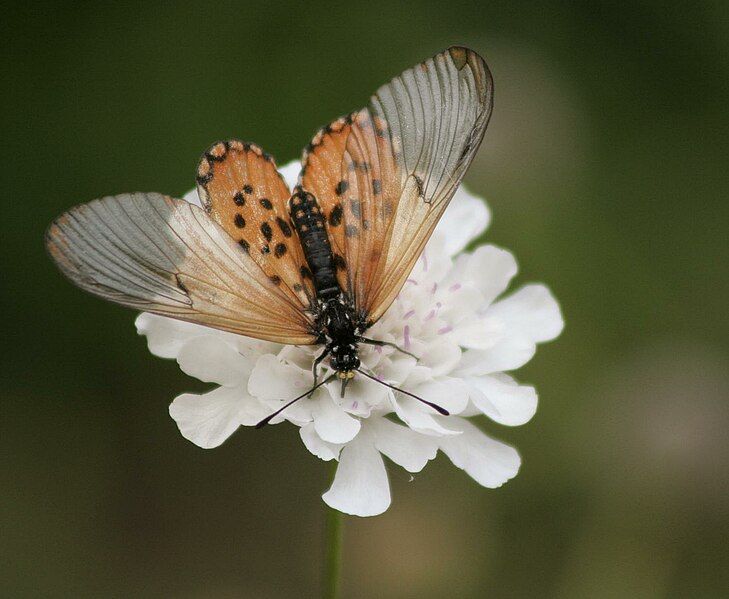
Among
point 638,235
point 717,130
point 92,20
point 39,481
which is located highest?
point 92,20

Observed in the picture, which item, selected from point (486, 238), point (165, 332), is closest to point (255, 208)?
point (165, 332)

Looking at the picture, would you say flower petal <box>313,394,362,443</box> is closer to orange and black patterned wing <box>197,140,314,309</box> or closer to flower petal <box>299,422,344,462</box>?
flower petal <box>299,422,344,462</box>

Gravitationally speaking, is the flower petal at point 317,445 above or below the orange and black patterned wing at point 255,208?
below

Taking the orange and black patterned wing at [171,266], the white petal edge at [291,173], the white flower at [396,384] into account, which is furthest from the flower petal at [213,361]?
the white petal edge at [291,173]

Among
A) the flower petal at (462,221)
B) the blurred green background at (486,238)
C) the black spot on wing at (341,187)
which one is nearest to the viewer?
the black spot on wing at (341,187)

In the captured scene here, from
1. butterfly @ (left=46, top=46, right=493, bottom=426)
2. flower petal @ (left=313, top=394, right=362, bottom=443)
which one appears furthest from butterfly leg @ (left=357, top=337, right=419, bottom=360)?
flower petal @ (left=313, top=394, right=362, bottom=443)

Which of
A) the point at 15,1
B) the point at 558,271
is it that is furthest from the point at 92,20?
the point at 558,271

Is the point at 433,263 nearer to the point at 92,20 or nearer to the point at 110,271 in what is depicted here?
the point at 110,271

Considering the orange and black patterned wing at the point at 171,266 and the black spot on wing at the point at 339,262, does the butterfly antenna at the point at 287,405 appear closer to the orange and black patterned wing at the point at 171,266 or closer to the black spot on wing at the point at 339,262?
the orange and black patterned wing at the point at 171,266
